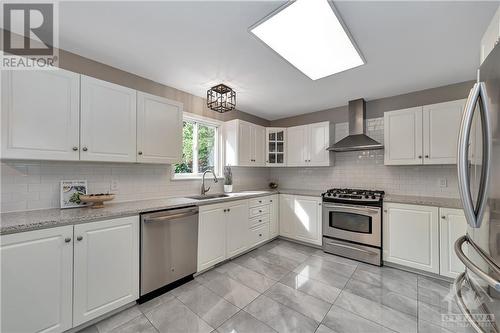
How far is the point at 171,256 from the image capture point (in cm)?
218

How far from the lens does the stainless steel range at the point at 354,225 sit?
2.80 m

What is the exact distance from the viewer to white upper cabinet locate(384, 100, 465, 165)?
8.30 ft

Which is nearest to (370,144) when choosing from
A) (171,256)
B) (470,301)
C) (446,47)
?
(446,47)

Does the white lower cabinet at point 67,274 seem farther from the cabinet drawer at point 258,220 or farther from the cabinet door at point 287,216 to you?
the cabinet door at point 287,216

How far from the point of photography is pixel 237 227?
2.97 meters

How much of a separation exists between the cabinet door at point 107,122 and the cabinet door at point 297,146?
108 inches

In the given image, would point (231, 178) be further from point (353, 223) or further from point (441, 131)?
point (441, 131)

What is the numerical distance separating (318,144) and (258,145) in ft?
3.62

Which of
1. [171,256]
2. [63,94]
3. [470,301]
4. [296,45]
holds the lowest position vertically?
[171,256]

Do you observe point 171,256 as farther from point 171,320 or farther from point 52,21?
point 52,21

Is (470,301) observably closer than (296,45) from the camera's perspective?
Yes

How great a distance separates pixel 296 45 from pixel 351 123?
2.09m

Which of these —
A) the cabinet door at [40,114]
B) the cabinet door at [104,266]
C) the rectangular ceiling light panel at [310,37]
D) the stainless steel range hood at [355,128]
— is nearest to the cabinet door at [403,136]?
the stainless steel range hood at [355,128]

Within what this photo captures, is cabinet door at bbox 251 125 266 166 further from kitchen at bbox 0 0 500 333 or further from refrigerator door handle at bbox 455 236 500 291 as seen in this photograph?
refrigerator door handle at bbox 455 236 500 291
